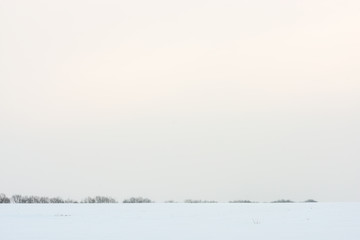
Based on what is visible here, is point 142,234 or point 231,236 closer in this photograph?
point 231,236

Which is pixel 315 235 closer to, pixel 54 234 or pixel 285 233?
pixel 285 233

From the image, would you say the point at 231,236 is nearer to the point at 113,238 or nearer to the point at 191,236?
the point at 191,236

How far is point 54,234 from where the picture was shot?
16.7 m

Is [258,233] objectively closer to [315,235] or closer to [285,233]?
[285,233]

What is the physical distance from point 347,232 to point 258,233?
2.71m

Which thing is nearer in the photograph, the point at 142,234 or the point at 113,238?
the point at 113,238

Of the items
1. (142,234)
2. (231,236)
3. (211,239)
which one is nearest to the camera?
(211,239)

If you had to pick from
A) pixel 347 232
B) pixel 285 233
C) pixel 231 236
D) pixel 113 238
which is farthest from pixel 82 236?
pixel 347 232

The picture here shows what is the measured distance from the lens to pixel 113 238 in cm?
1527

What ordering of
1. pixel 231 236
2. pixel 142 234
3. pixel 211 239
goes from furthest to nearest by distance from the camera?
pixel 142 234 → pixel 231 236 → pixel 211 239

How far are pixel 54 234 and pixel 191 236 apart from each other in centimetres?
437

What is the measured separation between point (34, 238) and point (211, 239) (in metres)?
5.09

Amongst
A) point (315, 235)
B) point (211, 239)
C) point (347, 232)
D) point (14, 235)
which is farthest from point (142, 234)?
point (347, 232)

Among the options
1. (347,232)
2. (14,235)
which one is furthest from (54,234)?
(347,232)
